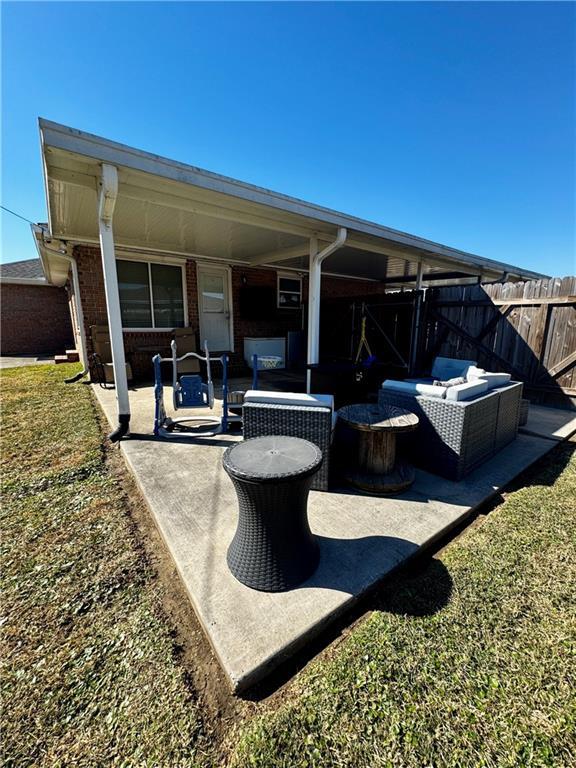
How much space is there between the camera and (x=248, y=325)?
8.69 metres

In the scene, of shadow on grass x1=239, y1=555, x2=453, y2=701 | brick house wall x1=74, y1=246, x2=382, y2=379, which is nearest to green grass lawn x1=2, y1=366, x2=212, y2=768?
shadow on grass x1=239, y1=555, x2=453, y2=701

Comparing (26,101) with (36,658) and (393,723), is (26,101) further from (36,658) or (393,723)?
(393,723)

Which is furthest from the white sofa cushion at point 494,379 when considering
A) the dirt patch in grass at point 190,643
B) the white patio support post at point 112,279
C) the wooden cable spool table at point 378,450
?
the white patio support post at point 112,279

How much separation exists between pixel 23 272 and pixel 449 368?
19.4 m

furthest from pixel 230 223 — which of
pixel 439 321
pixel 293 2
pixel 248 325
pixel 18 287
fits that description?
pixel 18 287

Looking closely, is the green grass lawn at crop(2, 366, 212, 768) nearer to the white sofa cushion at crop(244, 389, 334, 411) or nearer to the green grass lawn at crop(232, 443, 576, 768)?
the green grass lawn at crop(232, 443, 576, 768)

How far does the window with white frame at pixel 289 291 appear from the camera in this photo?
9258 mm

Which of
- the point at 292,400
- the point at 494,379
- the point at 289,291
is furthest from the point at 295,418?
the point at 289,291

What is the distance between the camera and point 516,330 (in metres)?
6.33

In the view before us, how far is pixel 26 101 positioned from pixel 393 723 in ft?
29.4

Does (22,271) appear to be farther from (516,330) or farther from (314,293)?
(516,330)

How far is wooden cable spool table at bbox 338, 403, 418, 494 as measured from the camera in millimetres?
2695

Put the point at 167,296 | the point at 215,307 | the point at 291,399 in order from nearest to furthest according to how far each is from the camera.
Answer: the point at 291,399 < the point at 167,296 < the point at 215,307

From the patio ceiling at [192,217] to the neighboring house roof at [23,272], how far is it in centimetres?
734
